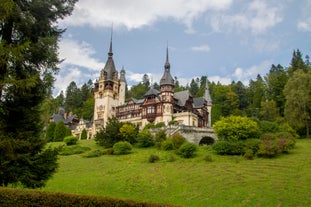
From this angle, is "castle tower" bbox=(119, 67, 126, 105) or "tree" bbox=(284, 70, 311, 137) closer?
"tree" bbox=(284, 70, 311, 137)

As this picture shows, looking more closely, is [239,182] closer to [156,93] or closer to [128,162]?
[128,162]

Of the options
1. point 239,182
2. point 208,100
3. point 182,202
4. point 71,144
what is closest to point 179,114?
point 208,100

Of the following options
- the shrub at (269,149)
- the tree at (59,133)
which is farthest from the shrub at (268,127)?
the tree at (59,133)

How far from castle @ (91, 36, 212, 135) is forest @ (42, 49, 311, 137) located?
38.8 feet

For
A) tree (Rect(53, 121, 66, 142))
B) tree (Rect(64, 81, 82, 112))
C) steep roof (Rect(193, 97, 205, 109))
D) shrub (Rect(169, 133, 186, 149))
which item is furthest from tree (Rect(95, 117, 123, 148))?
tree (Rect(64, 81, 82, 112))

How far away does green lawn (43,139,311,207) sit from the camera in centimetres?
2069

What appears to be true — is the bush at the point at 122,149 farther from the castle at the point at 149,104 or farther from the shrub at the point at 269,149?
the shrub at the point at 269,149

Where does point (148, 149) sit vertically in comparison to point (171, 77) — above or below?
below

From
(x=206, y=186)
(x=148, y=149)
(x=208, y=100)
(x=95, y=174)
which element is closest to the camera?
(x=206, y=186)

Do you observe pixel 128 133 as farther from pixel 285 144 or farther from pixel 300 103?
pixel 300 103

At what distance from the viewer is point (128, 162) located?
3628 centimetres

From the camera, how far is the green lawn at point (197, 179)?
814 inches

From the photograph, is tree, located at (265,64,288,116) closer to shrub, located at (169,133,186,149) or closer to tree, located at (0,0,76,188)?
shrub, located at (169,133,186,149)

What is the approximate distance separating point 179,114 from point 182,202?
1614 inches
